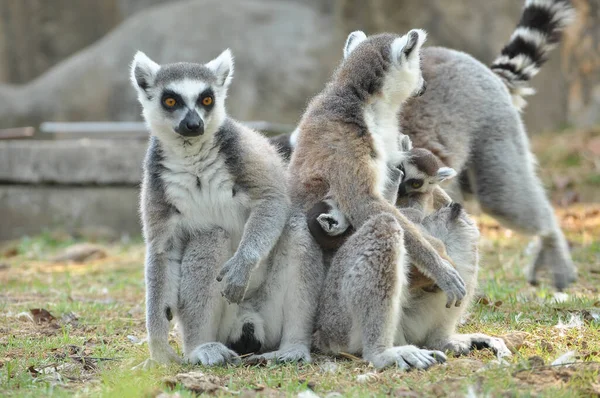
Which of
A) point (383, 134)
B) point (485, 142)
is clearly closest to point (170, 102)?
point (383, 134)

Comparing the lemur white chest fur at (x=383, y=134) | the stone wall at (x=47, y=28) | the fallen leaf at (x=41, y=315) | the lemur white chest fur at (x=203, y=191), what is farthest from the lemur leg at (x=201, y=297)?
the stone wall at (x=47, y=28)

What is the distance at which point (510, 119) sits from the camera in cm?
745

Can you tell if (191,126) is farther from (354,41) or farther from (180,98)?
(354,41)

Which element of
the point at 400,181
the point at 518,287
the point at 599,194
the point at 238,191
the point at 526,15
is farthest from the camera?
the point at 599,194

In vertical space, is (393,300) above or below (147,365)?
above

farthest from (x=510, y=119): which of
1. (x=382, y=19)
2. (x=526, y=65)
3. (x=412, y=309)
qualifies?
(x=382, y=19)

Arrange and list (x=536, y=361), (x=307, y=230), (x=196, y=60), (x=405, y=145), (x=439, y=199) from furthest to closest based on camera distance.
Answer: (x=196, y=60)
(x=439, y=199)
(x=405, y=145)
(x=307, y=230)
(x=536, y=361)

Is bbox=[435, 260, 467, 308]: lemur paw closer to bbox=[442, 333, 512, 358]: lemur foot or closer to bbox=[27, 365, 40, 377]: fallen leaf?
bbox=[442, 333, 512, 358]: lemur foot

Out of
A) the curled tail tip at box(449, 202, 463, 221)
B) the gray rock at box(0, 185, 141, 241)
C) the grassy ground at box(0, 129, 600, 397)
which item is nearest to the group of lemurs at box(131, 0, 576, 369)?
the curled tail tip at box(449, 202, 463, 221)

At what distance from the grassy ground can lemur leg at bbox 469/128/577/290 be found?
0.21 metres

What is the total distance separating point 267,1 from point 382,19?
3.37 m

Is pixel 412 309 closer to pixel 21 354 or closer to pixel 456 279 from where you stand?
pixel 456 279

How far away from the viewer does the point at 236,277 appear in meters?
4.68

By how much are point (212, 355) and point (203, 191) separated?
910 mm
